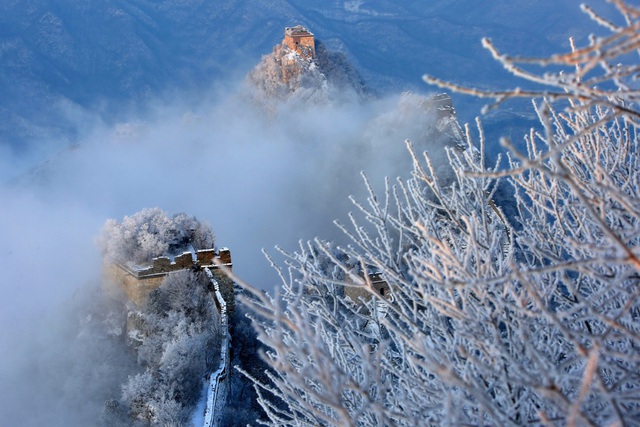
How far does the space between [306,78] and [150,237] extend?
21.4 meters

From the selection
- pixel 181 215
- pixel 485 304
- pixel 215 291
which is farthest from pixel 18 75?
pixel 485 304

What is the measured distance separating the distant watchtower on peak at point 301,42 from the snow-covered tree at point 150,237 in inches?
822

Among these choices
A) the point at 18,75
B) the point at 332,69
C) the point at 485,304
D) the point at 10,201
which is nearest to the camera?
the point at 485,304

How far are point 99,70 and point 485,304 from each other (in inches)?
1746

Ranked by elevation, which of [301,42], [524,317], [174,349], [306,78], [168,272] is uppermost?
[301,42]

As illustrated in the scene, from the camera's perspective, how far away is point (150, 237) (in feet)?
41.9

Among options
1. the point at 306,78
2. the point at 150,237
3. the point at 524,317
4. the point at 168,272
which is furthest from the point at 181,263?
the point at 306,78

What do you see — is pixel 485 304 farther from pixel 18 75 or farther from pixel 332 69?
pixel 18 75

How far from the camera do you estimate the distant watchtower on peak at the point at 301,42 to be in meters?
32.3

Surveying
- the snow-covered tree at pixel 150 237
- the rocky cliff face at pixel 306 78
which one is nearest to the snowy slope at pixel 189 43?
the rocky cliff face at pixel 306 78

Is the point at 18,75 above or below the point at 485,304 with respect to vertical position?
above

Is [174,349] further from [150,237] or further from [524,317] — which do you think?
[524,317]

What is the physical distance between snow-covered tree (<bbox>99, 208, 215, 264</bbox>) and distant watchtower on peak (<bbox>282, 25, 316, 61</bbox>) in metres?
20.9

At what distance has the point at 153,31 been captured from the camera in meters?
44.2
